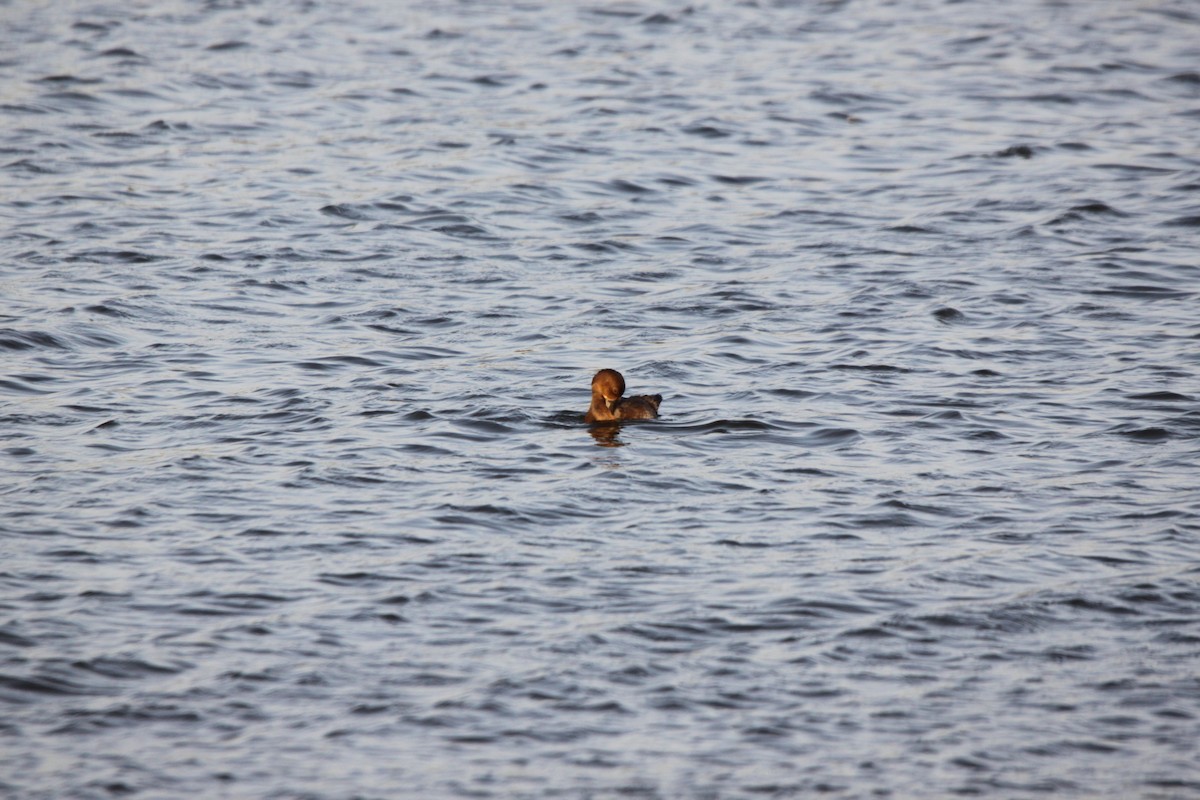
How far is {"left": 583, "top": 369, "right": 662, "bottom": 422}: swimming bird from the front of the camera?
39.0 feet

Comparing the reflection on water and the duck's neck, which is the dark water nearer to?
the reflection on water

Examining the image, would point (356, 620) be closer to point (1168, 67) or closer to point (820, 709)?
point (820, 709)

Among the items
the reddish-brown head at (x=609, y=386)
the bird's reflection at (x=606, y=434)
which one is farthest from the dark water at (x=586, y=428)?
the reddish-brown head at (x=609, y=386)

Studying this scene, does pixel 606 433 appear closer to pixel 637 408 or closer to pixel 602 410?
pixel 602 410

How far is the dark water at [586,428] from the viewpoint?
8.06 meters

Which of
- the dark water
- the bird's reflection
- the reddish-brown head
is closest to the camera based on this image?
the dark water

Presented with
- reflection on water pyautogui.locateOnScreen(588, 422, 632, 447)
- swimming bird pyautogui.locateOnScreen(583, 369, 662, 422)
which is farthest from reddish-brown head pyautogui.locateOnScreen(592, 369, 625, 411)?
reflection on water pyautogui.locateOnScreen(588, 422, 632, 447)

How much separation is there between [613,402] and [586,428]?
43cm

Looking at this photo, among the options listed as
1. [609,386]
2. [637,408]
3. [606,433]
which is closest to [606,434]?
[606,433]

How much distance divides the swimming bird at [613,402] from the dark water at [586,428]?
166 mm

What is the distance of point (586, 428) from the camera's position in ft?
40.4

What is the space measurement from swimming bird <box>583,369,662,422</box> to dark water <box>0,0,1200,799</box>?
0.17 metres

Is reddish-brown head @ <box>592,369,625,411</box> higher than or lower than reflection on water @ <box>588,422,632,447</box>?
higher

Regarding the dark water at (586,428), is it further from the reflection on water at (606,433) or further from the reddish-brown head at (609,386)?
the reddish-brown head at (609,386)
